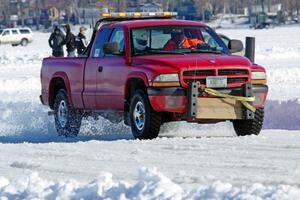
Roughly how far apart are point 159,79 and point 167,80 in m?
0.10

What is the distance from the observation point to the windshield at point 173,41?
11492mm

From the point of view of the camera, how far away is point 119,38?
12.0m

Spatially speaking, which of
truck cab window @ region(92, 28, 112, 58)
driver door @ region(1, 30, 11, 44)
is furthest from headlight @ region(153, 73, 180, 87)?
driver door @ region(1, 30, 11, 44)

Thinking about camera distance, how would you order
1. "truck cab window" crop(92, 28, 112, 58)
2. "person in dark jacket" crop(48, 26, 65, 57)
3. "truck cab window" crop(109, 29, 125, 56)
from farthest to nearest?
"person in dark jacket" crop(48, 26, 65, 57) < "truck cab window" crop(92, 28, 112, 58) < "truck cab window" crop(109, 29, 125, 56)

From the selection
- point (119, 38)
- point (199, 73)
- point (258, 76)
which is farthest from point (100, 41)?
point (258, 76)

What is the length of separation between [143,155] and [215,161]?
95cm

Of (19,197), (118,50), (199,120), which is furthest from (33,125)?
(19,197)

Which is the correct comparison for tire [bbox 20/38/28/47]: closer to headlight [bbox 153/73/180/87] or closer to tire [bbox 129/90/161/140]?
tire [bbox 129/90/161/140]

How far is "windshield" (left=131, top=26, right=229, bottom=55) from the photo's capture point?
1149 centimetres

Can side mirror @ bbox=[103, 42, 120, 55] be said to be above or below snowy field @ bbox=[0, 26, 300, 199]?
above

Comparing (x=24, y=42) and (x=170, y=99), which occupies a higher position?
(x=170, y=99)

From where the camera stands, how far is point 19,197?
6684 mm

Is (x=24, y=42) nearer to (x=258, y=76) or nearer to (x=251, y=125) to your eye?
(x=251, y=125)

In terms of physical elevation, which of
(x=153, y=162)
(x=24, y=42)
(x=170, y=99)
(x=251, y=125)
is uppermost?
(x=170, y=99)
